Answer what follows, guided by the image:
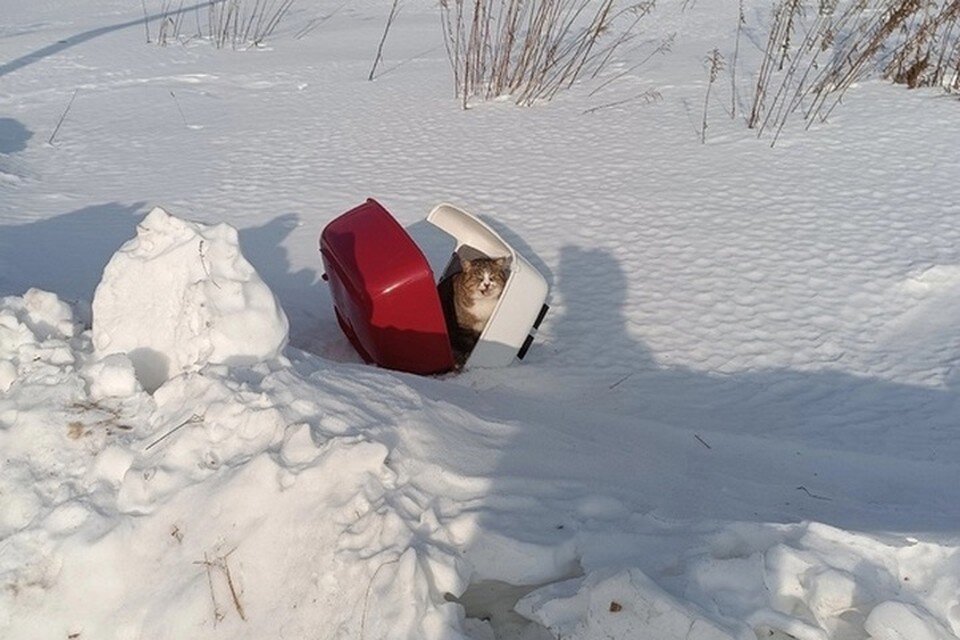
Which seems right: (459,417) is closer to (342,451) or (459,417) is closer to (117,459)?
(342,451)

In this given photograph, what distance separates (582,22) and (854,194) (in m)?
4.34

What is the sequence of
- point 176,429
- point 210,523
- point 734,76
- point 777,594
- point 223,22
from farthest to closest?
point 223,22 < point 734,76 < point 176,429 < point 210,523 < point 777,594

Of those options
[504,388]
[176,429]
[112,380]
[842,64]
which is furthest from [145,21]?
[176,429]

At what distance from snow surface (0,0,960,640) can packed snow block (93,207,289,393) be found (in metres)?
0.01

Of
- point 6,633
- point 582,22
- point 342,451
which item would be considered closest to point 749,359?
point 342,451

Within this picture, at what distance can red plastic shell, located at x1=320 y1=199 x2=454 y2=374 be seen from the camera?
9.70 ft

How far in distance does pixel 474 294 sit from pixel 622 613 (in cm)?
187

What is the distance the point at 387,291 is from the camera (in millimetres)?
2939

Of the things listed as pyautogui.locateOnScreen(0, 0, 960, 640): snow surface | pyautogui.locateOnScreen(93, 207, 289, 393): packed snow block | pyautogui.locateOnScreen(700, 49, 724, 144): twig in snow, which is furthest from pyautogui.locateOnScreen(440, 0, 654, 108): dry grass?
pyautogui.locateOnScreen(93, 207, 289, 393): packed snow block

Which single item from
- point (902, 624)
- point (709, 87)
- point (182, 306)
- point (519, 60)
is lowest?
point (902, 624)

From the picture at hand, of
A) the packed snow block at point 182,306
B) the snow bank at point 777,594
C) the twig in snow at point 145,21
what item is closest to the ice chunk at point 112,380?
the packed snow block at point 182,306

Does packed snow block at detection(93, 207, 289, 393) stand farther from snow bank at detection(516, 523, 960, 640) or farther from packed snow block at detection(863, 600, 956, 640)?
packed snow block at detection(863, 600, 956, 640)

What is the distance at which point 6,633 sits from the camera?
1.74m

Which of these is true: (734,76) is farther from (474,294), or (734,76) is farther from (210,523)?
(210,523)
